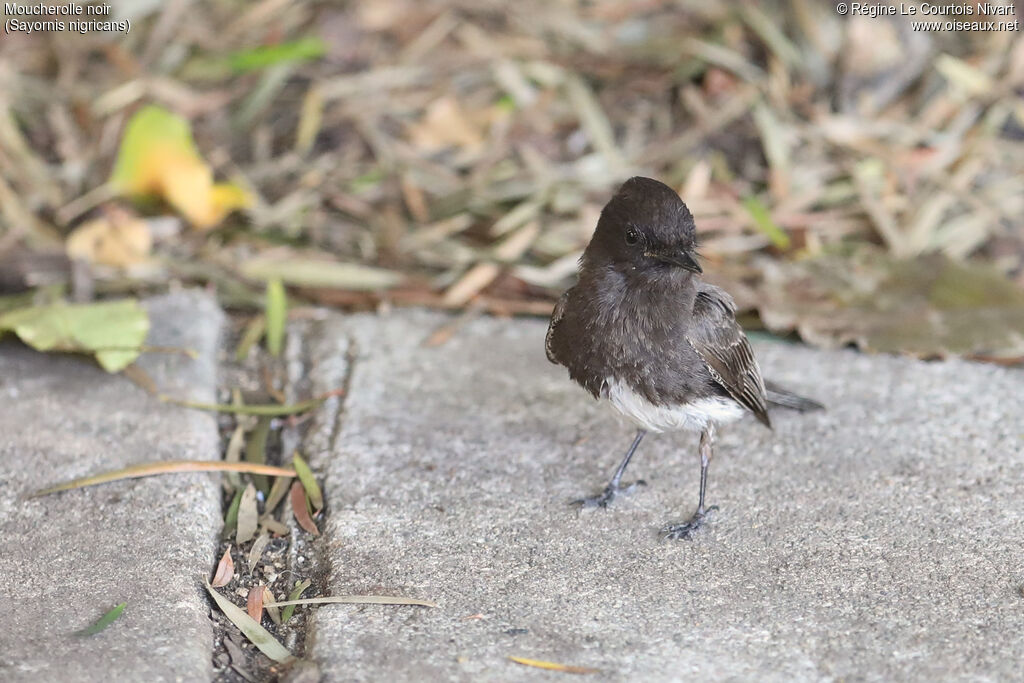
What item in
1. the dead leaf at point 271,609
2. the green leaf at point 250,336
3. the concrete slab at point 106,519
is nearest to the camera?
the concrete slab at point 106,519

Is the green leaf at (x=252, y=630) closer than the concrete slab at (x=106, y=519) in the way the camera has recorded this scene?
No

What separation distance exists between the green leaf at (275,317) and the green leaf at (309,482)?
82 centimetres

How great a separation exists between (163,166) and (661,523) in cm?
298

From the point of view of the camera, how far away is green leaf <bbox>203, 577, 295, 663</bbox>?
2885mm

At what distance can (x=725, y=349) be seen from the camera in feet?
12.3

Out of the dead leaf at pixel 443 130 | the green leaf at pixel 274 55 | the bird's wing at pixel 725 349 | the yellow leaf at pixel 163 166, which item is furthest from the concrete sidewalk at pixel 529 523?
the green leaf at pixel 274 55

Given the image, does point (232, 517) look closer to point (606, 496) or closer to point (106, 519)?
point (106, 519)

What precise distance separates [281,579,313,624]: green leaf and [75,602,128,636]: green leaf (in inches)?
16.2

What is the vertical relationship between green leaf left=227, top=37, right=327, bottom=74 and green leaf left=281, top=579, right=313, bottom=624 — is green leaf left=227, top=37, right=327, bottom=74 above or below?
above

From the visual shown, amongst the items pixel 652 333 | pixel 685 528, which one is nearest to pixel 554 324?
pixel 652 333

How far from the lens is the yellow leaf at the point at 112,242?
4.91 metres

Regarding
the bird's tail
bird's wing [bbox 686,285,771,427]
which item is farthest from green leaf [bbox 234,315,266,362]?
the bird's tail

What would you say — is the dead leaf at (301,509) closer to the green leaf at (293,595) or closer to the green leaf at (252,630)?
the green leaf at (293,595)

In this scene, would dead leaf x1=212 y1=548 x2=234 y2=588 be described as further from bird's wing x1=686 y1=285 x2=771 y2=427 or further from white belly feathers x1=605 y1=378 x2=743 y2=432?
bird's wing x1=686 y1=285 x2=771 y2=427
